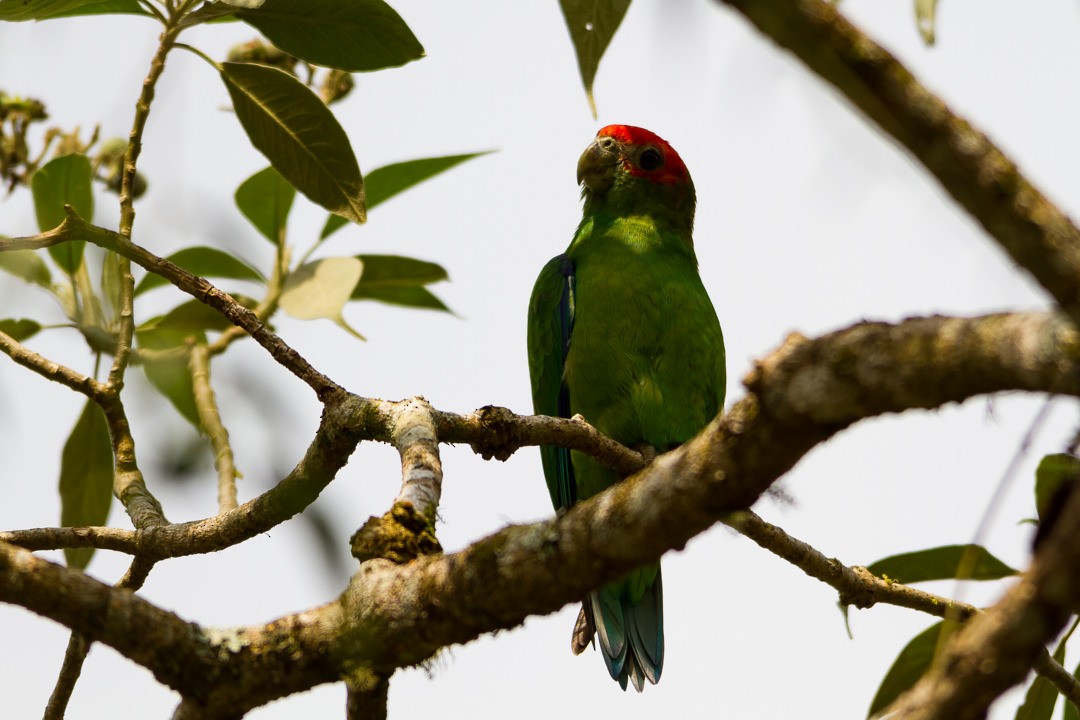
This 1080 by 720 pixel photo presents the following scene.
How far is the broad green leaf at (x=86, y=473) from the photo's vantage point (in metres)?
3.47

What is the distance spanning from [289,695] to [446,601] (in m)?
0.31

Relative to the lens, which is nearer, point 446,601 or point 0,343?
point 446,601

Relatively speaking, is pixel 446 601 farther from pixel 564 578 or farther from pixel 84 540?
pixel 84 540

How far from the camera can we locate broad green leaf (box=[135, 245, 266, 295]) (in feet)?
13.2

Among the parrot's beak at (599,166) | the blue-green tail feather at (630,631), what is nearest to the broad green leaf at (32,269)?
the blue-green tail feather at (630,631)

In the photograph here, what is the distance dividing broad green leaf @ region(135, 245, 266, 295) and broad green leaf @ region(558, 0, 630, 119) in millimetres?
2823

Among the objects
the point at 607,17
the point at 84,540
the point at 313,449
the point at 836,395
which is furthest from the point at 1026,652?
the point at 84,540

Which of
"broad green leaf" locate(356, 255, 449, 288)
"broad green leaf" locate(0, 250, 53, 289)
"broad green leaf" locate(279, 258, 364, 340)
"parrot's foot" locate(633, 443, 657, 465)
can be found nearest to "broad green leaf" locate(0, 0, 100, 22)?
"broad green leaf" locate(0, 250, 53, 289)

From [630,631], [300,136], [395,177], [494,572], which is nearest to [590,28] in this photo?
[494,572]

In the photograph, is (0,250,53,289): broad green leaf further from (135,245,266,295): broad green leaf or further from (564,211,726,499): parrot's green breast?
(564,211,726,499): parrot's green breast

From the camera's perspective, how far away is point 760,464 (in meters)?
1.45

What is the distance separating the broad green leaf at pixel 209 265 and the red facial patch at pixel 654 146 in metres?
1.81

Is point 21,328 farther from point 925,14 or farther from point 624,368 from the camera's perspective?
point 925,14

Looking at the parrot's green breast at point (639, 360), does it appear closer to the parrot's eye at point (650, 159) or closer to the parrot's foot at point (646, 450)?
the parrot's foot at point (646, 450)
